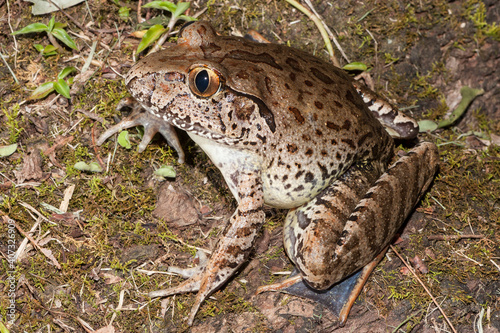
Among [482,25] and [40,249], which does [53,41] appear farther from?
[482,25]

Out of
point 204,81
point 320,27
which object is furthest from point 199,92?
point 320,27

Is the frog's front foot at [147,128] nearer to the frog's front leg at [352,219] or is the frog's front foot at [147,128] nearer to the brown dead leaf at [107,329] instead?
the frog's front leg at [352,219]

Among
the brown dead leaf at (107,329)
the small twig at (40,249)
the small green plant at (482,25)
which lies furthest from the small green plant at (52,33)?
the small green plant at (482,25)

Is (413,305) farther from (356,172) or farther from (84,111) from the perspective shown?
(84,111)

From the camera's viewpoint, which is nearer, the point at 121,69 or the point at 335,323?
the point at 335,323

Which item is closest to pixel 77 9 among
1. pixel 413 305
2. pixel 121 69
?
pixel 121 69

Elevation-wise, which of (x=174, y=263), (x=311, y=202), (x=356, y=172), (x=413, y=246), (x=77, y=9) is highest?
(x=77, y=9)

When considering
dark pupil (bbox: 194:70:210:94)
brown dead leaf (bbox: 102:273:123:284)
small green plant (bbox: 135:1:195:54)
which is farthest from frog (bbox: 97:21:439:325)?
small green plant (bbox: 135:1:195:54)
